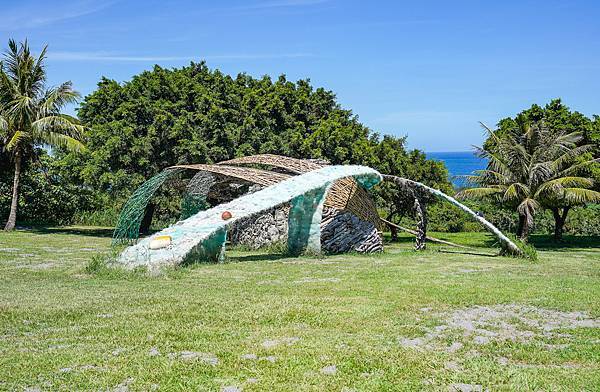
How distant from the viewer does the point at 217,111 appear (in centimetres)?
2316

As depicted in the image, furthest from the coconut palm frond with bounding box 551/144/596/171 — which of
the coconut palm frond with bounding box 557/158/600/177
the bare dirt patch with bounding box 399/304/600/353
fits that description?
the bare dirt patch with bounding box 399/304/600/353

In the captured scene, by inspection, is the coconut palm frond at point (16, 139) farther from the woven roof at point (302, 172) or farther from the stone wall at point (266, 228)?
the stone wall at point (266, 228)

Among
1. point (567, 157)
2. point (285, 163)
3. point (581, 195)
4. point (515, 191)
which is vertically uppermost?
point (567, 157)

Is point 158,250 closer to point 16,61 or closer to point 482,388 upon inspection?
point 482,388

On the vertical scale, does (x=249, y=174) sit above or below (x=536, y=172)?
below

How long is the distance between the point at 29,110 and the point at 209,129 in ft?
23.9

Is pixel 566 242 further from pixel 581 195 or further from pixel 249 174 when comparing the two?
pixel 249 174

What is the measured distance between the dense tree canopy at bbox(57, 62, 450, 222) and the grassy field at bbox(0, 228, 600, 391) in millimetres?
9744

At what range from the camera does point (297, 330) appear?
301 inches

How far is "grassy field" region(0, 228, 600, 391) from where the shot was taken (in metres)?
5.86

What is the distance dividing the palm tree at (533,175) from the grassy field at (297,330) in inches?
343

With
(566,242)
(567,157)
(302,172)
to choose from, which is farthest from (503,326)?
(566,242)

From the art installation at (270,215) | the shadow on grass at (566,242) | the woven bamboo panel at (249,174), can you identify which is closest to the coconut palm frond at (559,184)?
the shadow on grass at (566,242)

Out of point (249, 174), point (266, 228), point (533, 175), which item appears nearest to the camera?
point (249, 174)
